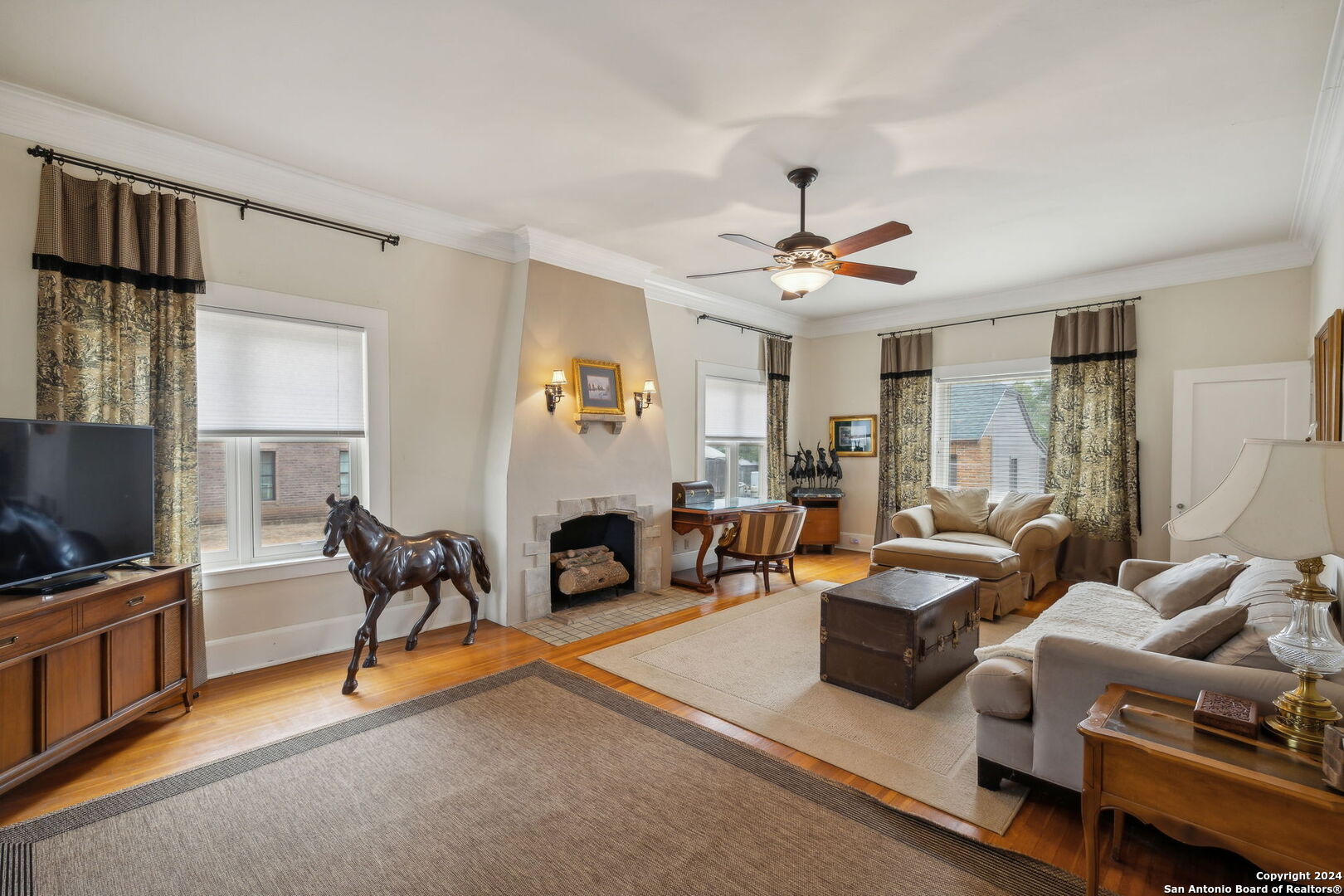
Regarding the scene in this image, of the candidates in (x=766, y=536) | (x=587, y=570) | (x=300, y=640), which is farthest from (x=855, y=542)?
(x=300, y=640)

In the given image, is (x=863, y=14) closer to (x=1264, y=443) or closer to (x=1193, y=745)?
(x=1264, y=443)

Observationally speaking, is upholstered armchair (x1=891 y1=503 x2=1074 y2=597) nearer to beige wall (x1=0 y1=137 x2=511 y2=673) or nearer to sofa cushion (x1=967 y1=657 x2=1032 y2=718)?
sofa cushion (x1=967 y1=657 x2=1032 y2=718)

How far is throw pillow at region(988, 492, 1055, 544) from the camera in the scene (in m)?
5.23

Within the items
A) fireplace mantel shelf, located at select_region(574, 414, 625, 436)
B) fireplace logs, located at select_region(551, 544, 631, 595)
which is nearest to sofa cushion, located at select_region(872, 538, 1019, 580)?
fireplace logs, located at select_region(551, 544, 631, 595)

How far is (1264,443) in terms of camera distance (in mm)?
1506

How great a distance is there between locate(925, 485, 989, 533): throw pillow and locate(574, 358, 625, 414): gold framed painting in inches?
127

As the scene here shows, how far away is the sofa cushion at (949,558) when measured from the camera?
446 centimetres

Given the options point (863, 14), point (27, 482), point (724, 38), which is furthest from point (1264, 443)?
point (27, 482)

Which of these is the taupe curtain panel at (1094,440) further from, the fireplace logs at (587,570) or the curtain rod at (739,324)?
the fireplace logs at (587,570)

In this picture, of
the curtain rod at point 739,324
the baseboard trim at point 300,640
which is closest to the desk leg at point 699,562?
the baseboard trim at point 300,640

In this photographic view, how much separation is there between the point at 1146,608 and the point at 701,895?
2.90 metres

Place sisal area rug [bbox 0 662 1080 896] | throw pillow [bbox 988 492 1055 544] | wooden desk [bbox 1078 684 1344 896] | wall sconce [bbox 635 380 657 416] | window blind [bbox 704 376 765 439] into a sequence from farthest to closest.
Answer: window blind [bbox 704 376 765 439], throw pillow [bbox 988 492 1055 544], wall sconce [bbox 635 380 657 416], sisal area rug [bbox 0 662 1080 896], wooden desk [bbox 1078 684 1344 896]

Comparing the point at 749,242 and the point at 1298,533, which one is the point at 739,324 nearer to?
the point at 749,242

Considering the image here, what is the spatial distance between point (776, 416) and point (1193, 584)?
441 cm
